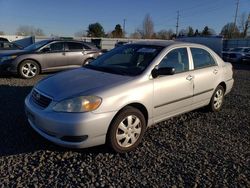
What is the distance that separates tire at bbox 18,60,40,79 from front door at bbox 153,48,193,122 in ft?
20.7

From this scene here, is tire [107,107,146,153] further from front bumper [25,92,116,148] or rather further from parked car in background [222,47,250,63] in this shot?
parked car in background [222,47,250,63]

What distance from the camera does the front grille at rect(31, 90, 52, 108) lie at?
142 inches

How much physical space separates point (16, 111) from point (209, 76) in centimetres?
386

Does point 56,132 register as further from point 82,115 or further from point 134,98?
point 134,98

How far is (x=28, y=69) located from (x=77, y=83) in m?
6.23

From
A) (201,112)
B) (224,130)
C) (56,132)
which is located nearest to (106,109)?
(56,132)

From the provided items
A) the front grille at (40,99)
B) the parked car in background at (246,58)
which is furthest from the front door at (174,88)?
the parked car in background at (246,58)

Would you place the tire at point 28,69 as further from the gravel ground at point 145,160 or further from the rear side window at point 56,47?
the gravel ground at point 145,160

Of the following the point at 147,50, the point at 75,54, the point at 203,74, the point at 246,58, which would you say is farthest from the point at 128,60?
the point at 246,58

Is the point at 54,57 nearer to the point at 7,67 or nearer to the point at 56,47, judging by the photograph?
the point at 56,47

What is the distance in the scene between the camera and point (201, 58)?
17.3 ft

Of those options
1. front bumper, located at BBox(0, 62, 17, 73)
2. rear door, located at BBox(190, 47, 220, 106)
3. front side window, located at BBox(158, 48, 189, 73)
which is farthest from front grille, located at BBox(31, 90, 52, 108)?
front bumper, located at BBox(0, 62, 17, 73)

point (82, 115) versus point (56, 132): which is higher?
point (82, 115)

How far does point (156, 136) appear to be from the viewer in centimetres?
441
